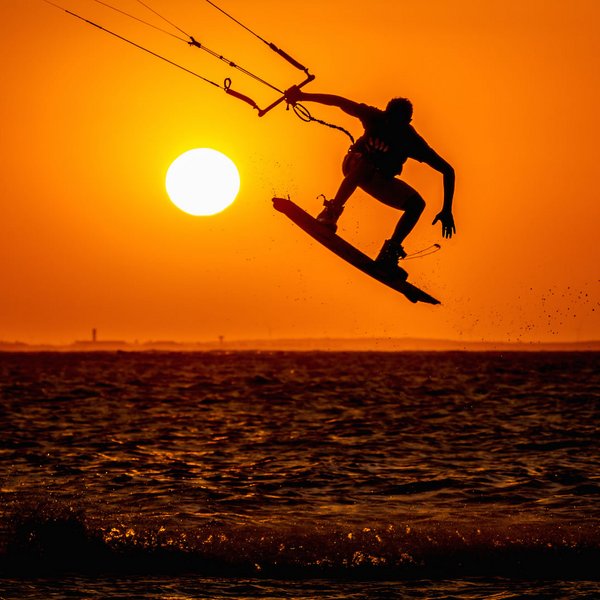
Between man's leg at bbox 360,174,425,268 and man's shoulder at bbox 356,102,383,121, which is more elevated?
man's shoulder at bbox 356,102,383,121

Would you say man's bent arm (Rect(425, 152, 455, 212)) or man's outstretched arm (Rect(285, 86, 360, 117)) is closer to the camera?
man's outstretched arm (Rect(285, 86, 360, 117))

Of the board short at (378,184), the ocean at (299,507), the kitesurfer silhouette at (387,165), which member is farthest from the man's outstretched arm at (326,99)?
the ocean at (299,507)

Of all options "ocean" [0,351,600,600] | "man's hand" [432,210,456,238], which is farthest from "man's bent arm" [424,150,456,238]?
"ocean" [0,351,600,600]

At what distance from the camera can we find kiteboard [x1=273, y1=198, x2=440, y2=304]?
64.8 feet

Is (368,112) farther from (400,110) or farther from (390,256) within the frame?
(390,256)

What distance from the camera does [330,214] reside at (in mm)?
19391

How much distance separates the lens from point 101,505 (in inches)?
969

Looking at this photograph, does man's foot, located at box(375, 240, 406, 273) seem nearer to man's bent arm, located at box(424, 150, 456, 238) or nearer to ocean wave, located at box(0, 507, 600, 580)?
man's bent arm, located at box(424, 150, 456, 238)

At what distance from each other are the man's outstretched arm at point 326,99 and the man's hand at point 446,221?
2.30m

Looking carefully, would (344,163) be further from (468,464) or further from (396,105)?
(468,464)

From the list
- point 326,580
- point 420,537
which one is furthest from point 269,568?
point 420,537

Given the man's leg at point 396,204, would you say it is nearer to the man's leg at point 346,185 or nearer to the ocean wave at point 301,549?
the man's leg at point 346,185

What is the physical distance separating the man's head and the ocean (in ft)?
23.7

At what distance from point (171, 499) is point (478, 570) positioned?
8108 mm
